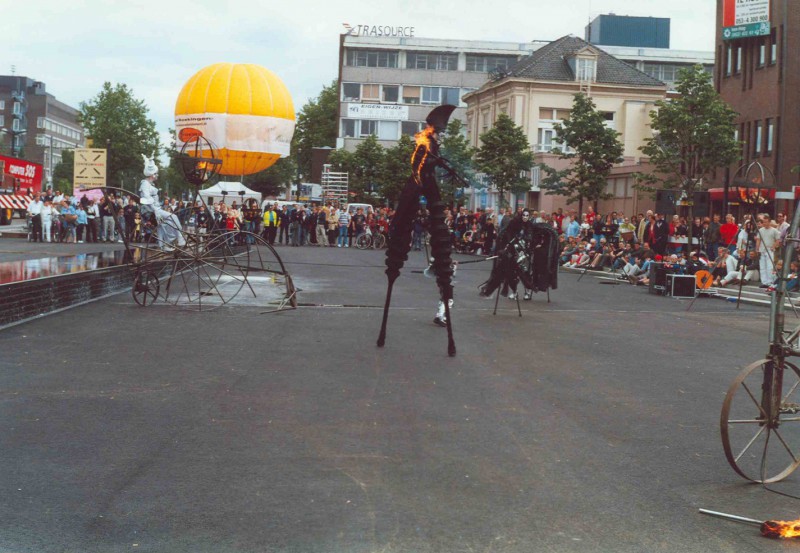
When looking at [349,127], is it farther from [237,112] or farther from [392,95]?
[237,112]

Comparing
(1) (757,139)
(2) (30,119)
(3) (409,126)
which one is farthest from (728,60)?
(2) (30,119)

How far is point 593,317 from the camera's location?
17.6 metres

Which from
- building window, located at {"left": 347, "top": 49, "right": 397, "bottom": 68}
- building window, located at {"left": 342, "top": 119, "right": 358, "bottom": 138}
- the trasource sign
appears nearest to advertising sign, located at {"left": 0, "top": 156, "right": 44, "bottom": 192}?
the trasource sign

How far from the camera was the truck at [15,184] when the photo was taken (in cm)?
5525

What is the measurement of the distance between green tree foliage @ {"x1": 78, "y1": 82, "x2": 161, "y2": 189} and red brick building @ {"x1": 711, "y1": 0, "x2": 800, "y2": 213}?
66638mm

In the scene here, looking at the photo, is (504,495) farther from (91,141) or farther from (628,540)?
(91,141)

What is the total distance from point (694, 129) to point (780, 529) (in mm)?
42246

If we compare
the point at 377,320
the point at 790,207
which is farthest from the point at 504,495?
the point at 790,207

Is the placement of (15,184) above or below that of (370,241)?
above

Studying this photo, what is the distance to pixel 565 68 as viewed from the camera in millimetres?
82812

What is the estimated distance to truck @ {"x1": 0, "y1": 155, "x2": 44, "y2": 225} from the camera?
5525cm

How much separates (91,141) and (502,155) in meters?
63.1

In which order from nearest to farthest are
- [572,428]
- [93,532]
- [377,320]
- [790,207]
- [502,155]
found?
1. [93,532]
2. [572,428]
3. [377,320]
4. [790,207]
5. [502,155]

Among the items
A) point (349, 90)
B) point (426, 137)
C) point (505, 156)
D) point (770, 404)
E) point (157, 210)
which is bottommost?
point (770, 404)
